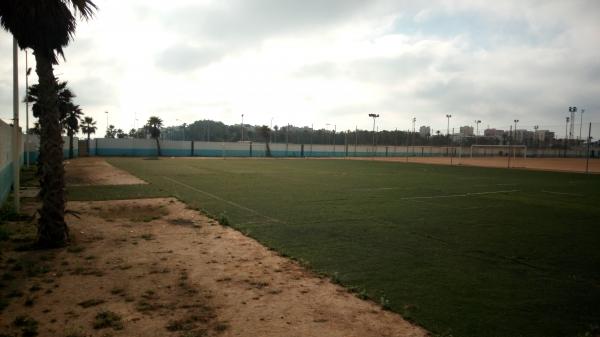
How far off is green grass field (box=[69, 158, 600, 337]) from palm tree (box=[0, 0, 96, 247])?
376cm

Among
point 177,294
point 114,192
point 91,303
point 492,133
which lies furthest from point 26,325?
point 492,133

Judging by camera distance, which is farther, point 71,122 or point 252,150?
point 252,150

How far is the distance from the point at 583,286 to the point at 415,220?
509 cm

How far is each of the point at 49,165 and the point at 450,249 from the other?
7824 millimetres

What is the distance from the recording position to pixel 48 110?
7.85 m

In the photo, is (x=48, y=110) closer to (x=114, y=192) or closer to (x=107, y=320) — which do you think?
(x=107, y=320)

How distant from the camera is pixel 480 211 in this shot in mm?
12766

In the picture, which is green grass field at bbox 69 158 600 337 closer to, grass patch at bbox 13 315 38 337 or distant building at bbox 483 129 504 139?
grass patch at bbox 13 315 38 337

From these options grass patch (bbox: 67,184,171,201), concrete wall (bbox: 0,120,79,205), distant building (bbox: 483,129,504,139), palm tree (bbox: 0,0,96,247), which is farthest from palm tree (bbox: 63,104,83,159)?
distant building (bbox: 483,129,504,139)

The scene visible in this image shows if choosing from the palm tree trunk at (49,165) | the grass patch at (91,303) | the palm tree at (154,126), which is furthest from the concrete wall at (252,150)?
the grass patch at (91,303)

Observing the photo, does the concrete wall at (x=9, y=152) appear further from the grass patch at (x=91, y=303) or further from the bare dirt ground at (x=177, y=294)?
the grass patch at (x=91, y=303)

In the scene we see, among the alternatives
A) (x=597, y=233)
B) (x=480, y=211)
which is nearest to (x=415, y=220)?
(x=480, y=211)

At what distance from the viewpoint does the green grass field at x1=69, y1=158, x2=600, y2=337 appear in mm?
4910

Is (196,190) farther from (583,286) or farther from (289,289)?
(583,286)
